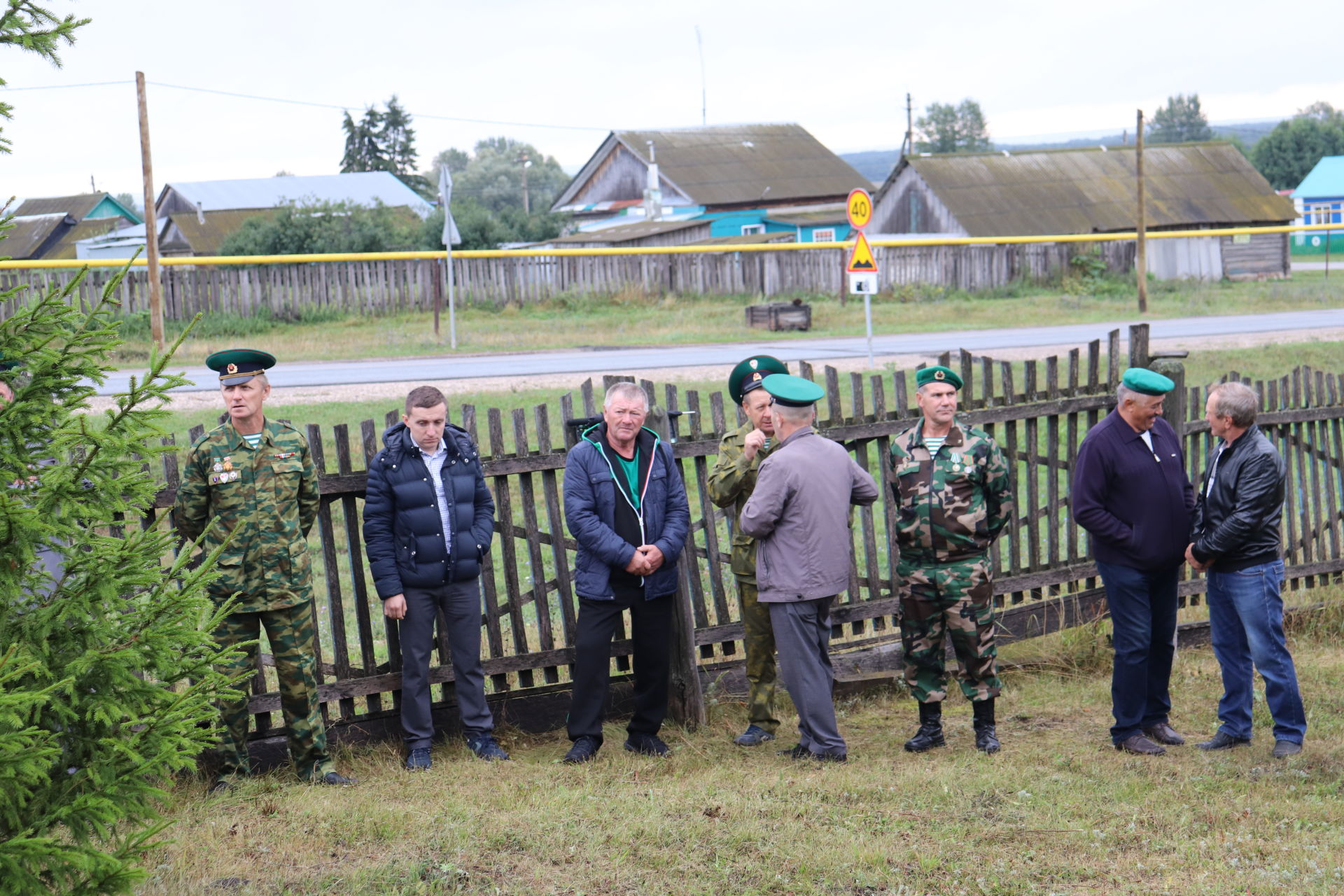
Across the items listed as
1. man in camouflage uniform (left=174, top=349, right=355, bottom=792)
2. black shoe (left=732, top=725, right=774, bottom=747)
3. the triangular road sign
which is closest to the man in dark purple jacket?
black shoe (left=732, top=725, right=774, bottom=747)

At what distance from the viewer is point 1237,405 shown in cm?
543

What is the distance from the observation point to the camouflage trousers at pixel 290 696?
5023 mm

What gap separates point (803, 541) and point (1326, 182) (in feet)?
240

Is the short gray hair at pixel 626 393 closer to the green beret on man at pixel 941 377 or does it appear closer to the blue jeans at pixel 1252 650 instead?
the green beret on man at pixel 941 377

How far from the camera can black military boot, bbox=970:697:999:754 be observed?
18.2ft

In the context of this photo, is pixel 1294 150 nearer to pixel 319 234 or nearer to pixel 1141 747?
pixel 319 234

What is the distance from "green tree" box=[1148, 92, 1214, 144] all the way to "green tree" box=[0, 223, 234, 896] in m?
163

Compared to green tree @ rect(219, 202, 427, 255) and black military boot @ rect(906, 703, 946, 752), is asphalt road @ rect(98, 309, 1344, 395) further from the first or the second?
green tree @ rect(219, 202, 427, 255)

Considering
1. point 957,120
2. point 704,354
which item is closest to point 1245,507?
point 704,354

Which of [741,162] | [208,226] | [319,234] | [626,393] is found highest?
[741,162]

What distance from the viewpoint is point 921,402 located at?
5566 millimetres

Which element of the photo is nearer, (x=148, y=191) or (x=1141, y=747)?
(x=1141, y=747)

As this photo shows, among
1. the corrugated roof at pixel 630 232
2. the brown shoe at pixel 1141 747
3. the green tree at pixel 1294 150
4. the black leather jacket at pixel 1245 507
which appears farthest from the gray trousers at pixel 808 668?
the green tree at pixel 1294 150

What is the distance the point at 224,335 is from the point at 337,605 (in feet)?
62.5
